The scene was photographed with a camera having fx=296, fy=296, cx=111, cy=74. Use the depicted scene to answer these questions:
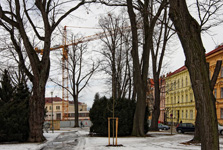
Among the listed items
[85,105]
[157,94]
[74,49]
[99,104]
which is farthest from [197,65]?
[85,105]

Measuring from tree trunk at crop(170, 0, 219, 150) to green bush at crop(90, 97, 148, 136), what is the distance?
47.4 ft

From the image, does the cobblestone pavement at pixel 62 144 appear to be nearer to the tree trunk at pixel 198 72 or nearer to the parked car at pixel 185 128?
the tree trunk at pixel 198 72

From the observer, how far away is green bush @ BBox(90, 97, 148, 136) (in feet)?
75.0

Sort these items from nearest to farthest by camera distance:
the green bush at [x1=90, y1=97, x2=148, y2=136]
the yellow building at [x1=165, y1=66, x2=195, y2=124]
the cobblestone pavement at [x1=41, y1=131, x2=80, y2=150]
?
the cobblestone pavement at [x1=41, y1=131, x2=80, y2=150] → the green bush at [x1=90, y1=97, x2=148, y2=136] → the yellow building at [x1=165, y1=66, x2=195, y2=124]

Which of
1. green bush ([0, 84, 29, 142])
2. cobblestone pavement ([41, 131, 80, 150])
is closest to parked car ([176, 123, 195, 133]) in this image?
cobblestone pavement ([41, 131, 80, 150])

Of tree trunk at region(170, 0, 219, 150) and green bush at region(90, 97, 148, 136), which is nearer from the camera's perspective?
tree trunk at region(170, 0, 219, 150)

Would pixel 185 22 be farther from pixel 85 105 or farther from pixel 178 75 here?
pixel 85 105

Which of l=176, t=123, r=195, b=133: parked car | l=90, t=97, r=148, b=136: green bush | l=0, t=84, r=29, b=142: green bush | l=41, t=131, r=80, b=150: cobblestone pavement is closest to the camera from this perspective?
l=41, t=131, r=80, b=150: cobblestone pavement

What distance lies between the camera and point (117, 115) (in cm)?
2280

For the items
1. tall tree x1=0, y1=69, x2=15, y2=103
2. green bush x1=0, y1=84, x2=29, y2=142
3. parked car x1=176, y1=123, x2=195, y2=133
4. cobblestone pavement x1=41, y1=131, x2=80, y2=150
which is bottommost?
parked car x1=176, y1=123, x2=195, y2=133

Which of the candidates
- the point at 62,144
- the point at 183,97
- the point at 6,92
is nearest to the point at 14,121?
the point at 6,92

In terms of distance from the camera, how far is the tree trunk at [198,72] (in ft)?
27.2

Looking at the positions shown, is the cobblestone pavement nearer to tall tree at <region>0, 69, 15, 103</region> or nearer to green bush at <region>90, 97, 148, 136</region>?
green bush at <region>90, 97, 148, 136</region>

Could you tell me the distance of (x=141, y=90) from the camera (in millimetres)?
22391
